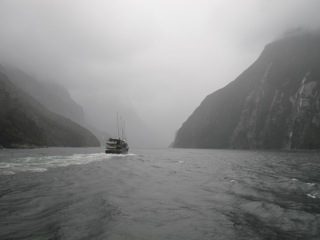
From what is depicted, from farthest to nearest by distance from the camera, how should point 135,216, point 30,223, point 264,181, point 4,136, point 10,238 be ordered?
point 4,136 < point 264,181 < point 135,216 < point 30,223 < point 10,238

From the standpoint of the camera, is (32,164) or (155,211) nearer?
(155,211)

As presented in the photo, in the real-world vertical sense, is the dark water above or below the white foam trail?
below

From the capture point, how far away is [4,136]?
141 m

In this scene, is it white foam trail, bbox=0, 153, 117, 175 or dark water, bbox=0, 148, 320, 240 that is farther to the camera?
white foam trail, bbox=0, 153, 117, 175

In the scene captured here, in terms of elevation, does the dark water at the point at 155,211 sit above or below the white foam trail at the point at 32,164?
below

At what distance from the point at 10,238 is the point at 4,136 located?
146705mm

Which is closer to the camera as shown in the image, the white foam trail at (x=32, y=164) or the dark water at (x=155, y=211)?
the dark water at (x=155, y=211)

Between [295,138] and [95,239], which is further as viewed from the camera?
[295,138]

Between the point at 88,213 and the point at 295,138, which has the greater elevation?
the point at 295,138

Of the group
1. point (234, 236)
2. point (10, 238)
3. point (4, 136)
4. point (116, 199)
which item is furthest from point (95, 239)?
point (4, 136)

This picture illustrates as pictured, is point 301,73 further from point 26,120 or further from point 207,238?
point 207,238

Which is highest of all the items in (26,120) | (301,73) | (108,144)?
(301,73)

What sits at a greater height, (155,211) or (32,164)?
(32,164)

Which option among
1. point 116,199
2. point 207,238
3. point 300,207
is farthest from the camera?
point 116,199
